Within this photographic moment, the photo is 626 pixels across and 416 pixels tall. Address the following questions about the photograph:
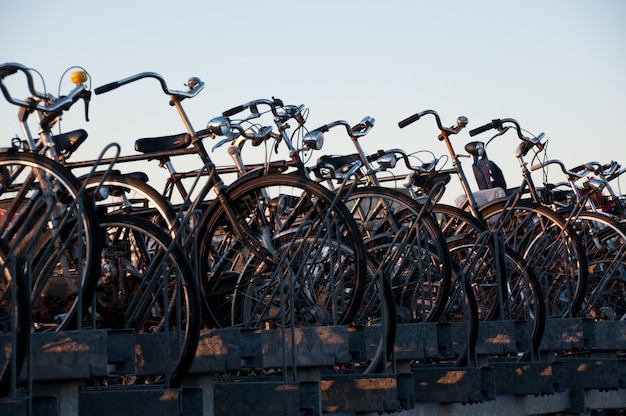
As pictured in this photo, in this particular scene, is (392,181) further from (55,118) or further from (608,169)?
(55,118)

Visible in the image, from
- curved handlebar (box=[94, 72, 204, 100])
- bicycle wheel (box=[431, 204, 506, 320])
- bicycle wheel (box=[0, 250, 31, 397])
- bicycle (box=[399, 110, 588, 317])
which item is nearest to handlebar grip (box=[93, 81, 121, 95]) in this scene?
curved handlebar (box=[94, 72, 204, 100])

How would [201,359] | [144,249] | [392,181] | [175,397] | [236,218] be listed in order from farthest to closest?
[392,181] → [236,218] → [144,249] → [201,359] → [175,397]

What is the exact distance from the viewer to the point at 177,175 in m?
8.64

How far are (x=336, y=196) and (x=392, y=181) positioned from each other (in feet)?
9.41

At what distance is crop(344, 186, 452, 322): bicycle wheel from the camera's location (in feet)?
28.8

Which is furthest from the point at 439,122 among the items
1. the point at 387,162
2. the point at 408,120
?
the point at 387,162

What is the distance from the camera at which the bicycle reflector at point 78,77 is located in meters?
7.12

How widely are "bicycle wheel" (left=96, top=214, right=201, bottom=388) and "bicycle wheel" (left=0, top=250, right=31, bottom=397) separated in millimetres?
978

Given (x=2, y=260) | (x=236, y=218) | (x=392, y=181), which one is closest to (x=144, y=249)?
(x=236, y=218)

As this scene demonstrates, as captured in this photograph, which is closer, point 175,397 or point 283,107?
point 175,397

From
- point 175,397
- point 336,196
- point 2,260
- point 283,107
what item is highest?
point 283,107

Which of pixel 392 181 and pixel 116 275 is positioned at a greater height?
pixel 392 181

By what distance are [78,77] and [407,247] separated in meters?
2.88

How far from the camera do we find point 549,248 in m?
10.5
